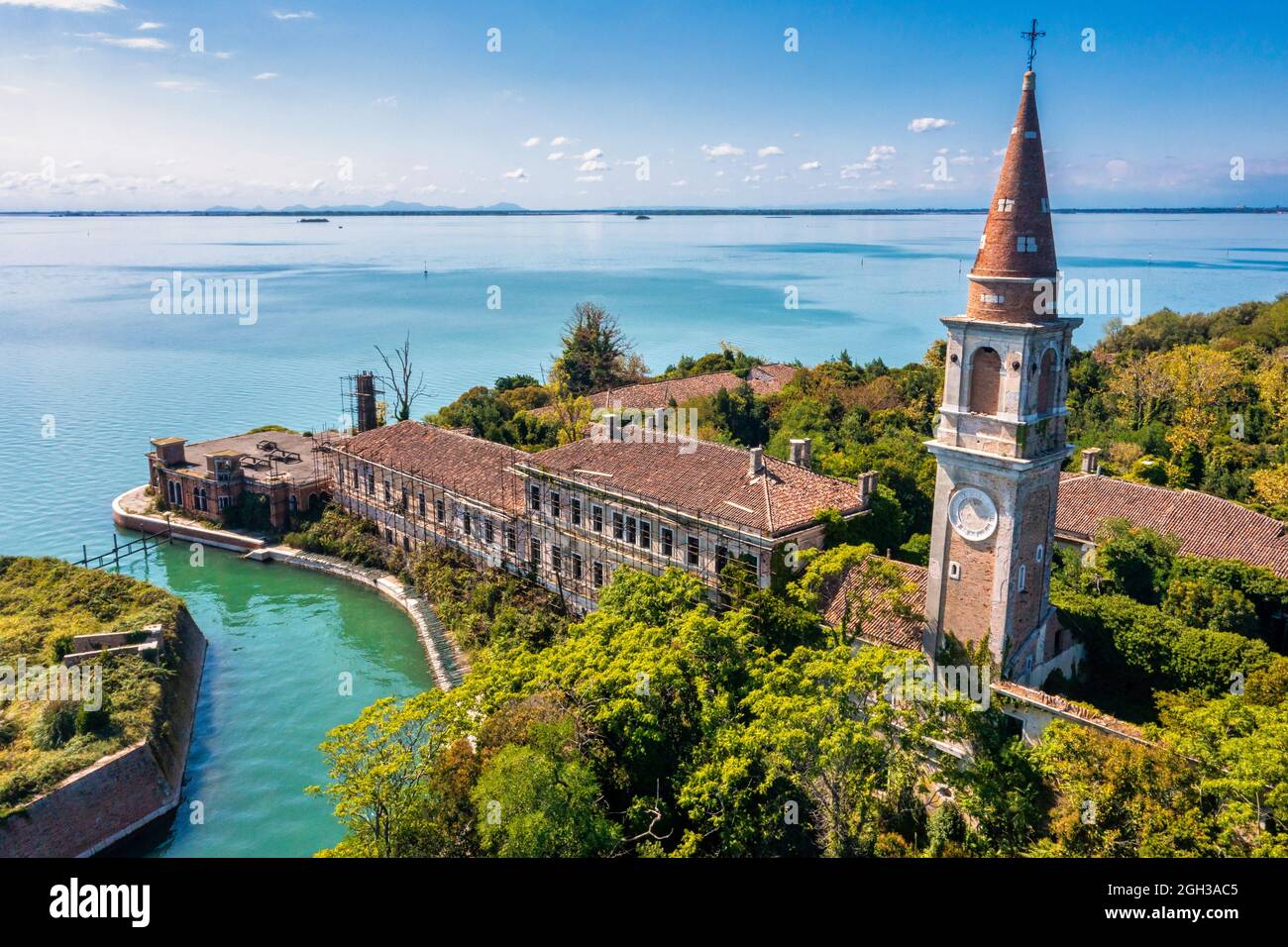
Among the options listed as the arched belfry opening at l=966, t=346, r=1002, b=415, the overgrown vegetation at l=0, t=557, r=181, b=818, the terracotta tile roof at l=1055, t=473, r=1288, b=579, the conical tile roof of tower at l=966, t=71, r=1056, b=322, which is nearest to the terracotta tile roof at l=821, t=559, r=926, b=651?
the arched belfry opening at l=966, t=346, r=1002, b=415

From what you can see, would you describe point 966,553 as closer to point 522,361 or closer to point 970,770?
point 970,770

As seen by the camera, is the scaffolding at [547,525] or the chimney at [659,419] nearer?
the scaffolding at [547,525]

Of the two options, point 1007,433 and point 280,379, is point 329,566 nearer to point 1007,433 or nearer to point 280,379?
point 1007,433

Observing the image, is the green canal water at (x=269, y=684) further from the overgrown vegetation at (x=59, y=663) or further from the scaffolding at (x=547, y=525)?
the scaffolding at (x=547, y=525)

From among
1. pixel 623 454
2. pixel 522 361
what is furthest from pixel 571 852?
pixel 522 361

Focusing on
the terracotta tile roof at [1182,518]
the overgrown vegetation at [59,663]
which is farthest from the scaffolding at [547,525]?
the terracotta tile roof at [1182,518]

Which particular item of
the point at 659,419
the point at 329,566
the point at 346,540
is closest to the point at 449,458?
→ the point at 346,540

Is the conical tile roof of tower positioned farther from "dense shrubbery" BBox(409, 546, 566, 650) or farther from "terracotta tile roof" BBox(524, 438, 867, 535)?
"dense shrubbery" BBox(409, 546, 566, 650)
